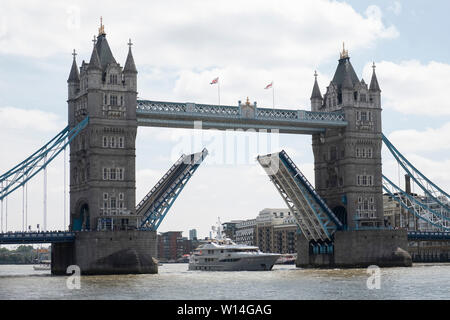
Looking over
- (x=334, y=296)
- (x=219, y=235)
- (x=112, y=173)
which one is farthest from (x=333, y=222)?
(x=334, y=296)

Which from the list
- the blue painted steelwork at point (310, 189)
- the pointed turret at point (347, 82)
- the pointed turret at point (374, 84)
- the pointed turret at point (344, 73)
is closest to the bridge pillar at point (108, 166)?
the blue painted steelwork at point (310, 189)

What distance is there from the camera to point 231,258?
98438mm

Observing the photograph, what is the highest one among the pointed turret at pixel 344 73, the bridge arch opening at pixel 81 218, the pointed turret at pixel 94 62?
the pointed turret at pixel 344 73

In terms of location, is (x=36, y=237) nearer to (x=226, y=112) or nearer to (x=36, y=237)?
(x=36, y=237)

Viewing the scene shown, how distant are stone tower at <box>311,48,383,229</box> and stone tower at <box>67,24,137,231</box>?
2675cm

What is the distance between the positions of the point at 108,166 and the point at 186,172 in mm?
8135

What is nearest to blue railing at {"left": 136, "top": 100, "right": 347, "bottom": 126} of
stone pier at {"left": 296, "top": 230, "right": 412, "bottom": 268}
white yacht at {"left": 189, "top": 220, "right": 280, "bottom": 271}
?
stone pier at {"left": 296, "top": 230, "right": 412, "bottom": 268}

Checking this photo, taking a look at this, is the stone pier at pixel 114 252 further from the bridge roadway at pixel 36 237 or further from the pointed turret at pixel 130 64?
the pointed turret at pixel 130 64

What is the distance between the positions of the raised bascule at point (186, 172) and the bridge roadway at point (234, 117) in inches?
4.7

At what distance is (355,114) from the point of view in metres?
103

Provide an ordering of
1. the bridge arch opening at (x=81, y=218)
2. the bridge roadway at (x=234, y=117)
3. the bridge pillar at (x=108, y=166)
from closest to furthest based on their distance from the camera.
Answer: the bridge pillar at (x=108, y=166)
the bridge arch opening at (x=81, y=218)
the bridge roadway at (x=234, y=117)

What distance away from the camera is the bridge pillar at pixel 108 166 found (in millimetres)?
84500

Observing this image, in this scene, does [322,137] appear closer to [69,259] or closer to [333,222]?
[333,222]

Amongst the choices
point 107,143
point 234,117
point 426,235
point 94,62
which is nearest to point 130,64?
point 94,62
